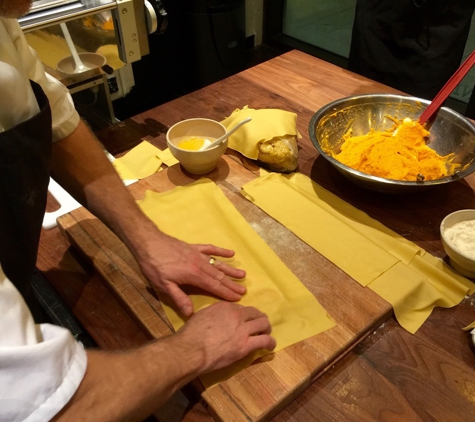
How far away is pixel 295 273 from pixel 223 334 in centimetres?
23

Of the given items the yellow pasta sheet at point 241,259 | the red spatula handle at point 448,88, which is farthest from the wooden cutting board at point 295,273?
the red spatula handle at point 448,88

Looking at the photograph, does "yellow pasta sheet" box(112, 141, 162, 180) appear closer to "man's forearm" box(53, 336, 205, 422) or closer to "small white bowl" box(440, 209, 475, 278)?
"man's forearm" box(53, 336, 205, 422)

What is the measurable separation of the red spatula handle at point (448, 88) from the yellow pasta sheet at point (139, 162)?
2.43 ft

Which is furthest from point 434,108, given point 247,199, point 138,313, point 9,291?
point 9,291

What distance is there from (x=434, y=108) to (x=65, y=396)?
1.10m

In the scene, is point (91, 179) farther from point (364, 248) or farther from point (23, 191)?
point (364, 248)

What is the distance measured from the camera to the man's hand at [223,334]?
68 centimetres

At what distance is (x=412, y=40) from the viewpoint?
1.73 m

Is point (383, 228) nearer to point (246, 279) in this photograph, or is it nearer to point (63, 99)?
point (246, 279)

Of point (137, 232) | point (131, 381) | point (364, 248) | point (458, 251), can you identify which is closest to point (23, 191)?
point (137, 232)

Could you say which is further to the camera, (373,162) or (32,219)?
(373,162)

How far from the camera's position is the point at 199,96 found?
1.48 m

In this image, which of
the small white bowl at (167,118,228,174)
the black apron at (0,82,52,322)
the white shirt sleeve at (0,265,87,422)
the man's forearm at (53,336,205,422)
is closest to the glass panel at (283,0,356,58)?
the small white bowl at (167,118,228,174)

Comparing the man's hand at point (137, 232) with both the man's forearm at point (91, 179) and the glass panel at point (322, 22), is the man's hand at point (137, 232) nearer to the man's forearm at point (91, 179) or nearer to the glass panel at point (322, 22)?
the man's forearm at point (91, 179)
